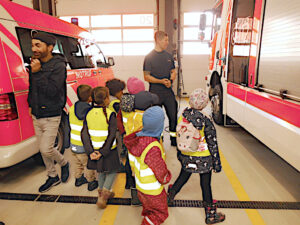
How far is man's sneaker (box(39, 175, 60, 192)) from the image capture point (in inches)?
117

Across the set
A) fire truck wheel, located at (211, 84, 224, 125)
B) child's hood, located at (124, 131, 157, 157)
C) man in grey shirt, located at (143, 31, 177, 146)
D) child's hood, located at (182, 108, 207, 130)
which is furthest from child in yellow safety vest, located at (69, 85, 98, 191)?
fire truck wheel, located at (211, 84, 224, 125)

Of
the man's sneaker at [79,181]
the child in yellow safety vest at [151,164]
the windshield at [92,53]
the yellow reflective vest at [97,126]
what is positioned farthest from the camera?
the windshield at [92,53]

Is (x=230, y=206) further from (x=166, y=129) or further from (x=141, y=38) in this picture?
(x=141, y=38)

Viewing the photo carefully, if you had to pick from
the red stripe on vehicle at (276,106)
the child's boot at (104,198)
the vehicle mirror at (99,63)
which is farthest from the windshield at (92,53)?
the red stripe on vehicle at (276,106)

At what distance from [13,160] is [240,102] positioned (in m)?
3.40

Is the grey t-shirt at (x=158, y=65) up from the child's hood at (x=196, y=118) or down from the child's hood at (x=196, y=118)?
up

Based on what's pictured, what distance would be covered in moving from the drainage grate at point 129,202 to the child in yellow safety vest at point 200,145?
339mm

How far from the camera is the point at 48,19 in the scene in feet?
11.5

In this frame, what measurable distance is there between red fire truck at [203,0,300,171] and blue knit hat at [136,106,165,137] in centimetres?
142

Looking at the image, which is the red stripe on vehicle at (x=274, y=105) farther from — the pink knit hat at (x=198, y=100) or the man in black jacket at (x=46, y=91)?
the man in black jacket at (x=46, y=91)

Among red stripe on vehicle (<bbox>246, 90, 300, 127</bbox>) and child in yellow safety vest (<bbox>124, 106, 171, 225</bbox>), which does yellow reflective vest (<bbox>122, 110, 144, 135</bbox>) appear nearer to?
child in yellow safety vest (<bbox>124, 106, 171, 225</bbox>)

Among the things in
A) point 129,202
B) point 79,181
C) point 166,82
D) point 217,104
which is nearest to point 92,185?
point 79,181

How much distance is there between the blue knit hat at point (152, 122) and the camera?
1.92 m

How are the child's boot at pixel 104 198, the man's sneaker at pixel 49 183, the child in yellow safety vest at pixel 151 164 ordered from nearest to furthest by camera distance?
the child in yellow safety vest at pixel 151 164 → the child's boot at pixel 104 198 → the man's sneaker at pixel 49 183
